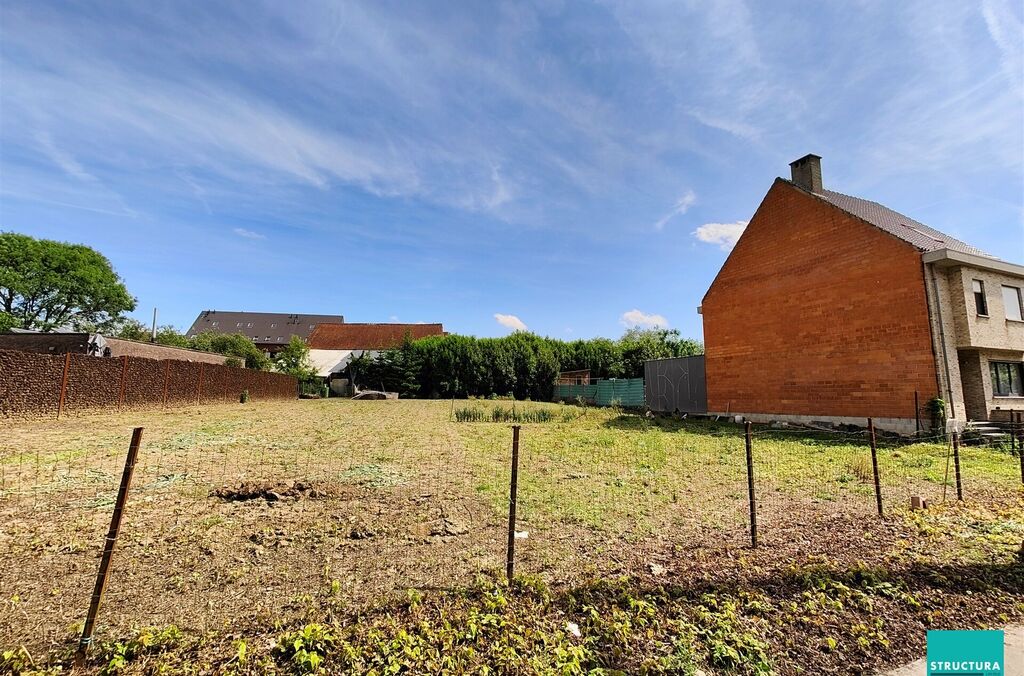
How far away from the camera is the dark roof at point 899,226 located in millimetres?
14391

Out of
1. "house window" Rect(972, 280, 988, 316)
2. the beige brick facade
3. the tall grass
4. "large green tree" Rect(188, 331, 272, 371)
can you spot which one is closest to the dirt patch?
the tall grass

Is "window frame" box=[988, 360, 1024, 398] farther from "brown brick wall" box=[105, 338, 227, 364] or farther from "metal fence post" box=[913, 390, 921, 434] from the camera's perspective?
"brown brick wall" box=[105, 338, 227, 364]

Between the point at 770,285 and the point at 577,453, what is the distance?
11835 millimetres

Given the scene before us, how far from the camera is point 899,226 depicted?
16.1m

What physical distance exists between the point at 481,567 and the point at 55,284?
51.4m

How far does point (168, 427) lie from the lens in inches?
516

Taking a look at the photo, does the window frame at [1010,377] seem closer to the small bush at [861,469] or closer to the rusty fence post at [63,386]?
the small bush at [861,469]

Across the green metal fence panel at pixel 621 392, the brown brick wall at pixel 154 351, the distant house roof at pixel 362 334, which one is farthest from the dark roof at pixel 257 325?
the green metal fence panel at pixel 621 392

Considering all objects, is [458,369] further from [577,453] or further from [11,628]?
[11,628]

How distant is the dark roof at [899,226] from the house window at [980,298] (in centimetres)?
131

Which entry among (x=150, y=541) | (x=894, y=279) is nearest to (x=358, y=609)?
(x=150, y=541)

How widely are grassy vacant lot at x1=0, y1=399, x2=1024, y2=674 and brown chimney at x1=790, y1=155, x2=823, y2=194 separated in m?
12.1

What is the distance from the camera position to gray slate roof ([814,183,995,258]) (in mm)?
14409

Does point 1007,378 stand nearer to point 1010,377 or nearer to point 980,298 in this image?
point 1010,377
